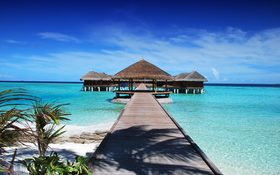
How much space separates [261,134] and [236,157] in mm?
3755

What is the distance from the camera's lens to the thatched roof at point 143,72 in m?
20.2

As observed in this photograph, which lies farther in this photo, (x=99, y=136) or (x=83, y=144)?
(x=99, y=136)

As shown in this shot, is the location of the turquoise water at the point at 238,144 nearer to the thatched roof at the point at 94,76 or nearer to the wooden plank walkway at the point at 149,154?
the wooden plank walkway at the point at 149,154

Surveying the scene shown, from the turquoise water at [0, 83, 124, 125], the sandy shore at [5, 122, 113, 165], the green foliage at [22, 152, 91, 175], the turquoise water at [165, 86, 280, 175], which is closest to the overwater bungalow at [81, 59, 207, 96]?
the turquoise water at [0, 83, 124, 125]

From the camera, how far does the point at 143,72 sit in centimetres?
2044

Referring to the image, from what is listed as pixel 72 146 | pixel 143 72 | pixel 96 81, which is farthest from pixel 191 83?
pixel 72 146

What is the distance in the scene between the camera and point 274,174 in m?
5.89

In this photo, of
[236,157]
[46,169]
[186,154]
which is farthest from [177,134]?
[46,169]

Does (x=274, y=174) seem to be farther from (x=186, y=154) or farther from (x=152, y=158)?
(x=152, y=158)

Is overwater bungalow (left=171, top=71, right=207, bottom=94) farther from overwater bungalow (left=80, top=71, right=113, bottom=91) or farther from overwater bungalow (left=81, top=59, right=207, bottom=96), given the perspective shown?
overwater bungalow (left=80, top=71, right=113, bottom=91)

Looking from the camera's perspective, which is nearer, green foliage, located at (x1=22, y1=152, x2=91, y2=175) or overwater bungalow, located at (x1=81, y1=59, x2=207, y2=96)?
green foliage, located at (x1=22, y1=152, x2=91, y2=175)

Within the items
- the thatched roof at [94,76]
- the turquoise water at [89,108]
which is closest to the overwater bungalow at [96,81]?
the thatched roof at [94,76]

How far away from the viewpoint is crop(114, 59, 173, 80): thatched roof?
20197 mm

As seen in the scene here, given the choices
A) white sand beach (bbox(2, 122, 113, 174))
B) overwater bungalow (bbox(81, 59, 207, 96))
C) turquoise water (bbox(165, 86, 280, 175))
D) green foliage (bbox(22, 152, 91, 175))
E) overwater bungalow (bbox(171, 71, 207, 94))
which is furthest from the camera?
overwater bungalow (bbox(171, 71, 207, 94))
